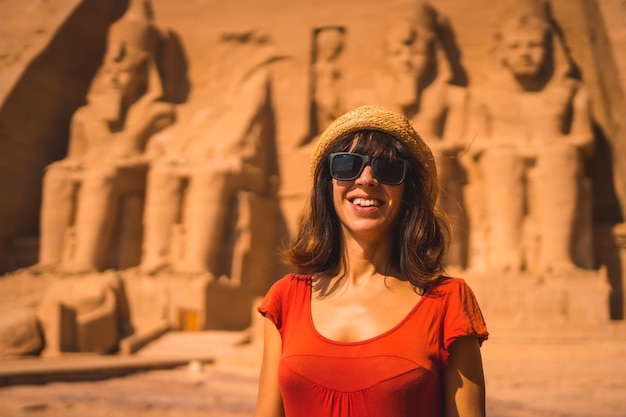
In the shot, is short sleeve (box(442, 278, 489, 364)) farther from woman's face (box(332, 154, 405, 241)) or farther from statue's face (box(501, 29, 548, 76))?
statue's face (box(501, 29, 548, 76))

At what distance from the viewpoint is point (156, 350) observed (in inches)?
285

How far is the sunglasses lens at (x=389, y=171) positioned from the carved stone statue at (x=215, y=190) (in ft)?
22.9

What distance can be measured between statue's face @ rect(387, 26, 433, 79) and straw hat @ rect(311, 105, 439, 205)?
7.58m

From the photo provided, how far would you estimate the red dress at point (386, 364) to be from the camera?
49.1 inches

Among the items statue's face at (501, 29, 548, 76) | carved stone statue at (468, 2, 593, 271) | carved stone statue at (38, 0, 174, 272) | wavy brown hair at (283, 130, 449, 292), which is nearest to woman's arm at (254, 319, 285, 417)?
wavy brown hair at (283, 130, 449, 292)

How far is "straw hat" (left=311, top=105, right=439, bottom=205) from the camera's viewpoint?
4.59 ft

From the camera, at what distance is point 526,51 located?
8.56 metres

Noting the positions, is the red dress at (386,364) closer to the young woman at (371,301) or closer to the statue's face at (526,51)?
the young woman at (371,301)

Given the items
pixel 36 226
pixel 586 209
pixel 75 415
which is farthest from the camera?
pixel 36 226

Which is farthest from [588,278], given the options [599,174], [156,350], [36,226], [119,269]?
[36,226]

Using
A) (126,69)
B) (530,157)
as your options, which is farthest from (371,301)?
(126,69)

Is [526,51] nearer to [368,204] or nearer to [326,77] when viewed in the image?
[326,77]

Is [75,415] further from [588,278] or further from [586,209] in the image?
[586,209]

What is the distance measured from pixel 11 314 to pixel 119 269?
2.12 m
